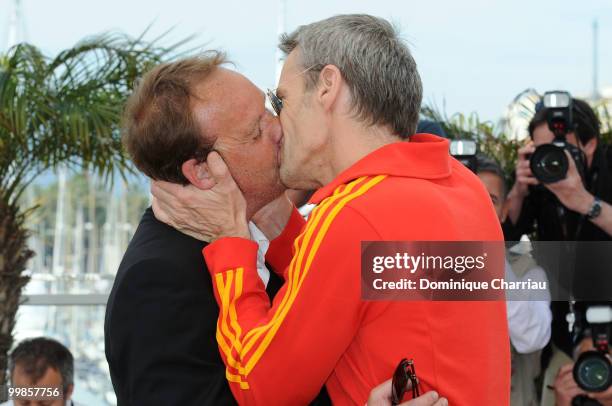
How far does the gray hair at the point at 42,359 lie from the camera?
4.00 metres

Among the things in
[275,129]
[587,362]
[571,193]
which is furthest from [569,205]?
[275,129]

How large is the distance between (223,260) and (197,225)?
0.17m

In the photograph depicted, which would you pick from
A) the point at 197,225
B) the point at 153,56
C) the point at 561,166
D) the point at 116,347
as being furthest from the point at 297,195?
the point at 153,56

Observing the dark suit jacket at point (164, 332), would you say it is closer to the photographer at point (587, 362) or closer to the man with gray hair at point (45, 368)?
the man with gray hair at point (45, 368)

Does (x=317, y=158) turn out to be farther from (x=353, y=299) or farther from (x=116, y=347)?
(x=116, y=347)

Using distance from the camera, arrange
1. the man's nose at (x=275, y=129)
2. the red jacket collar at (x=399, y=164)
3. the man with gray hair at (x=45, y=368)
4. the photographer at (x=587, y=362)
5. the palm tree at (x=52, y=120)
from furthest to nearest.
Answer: the palm tree at (x=52, y=120) → the photographer at (x=587, y=362) → the man with gray hair at (x=45, y=368) → the man's nose at (x=275, y=129) → the red jacket collar at (x=399, y=164)

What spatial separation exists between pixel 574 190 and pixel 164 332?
2724 mm

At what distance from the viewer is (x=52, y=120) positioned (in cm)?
524

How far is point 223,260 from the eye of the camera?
1.99m

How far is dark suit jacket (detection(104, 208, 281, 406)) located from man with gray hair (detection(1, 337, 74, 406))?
78.2 inches

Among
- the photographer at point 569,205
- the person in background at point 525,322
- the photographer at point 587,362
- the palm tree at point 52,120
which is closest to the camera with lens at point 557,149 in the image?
the photographer at point 569,205

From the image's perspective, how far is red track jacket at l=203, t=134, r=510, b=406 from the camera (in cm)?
179

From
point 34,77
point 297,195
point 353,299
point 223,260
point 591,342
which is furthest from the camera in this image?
point 34,77

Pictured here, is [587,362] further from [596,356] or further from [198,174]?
[198,174]
